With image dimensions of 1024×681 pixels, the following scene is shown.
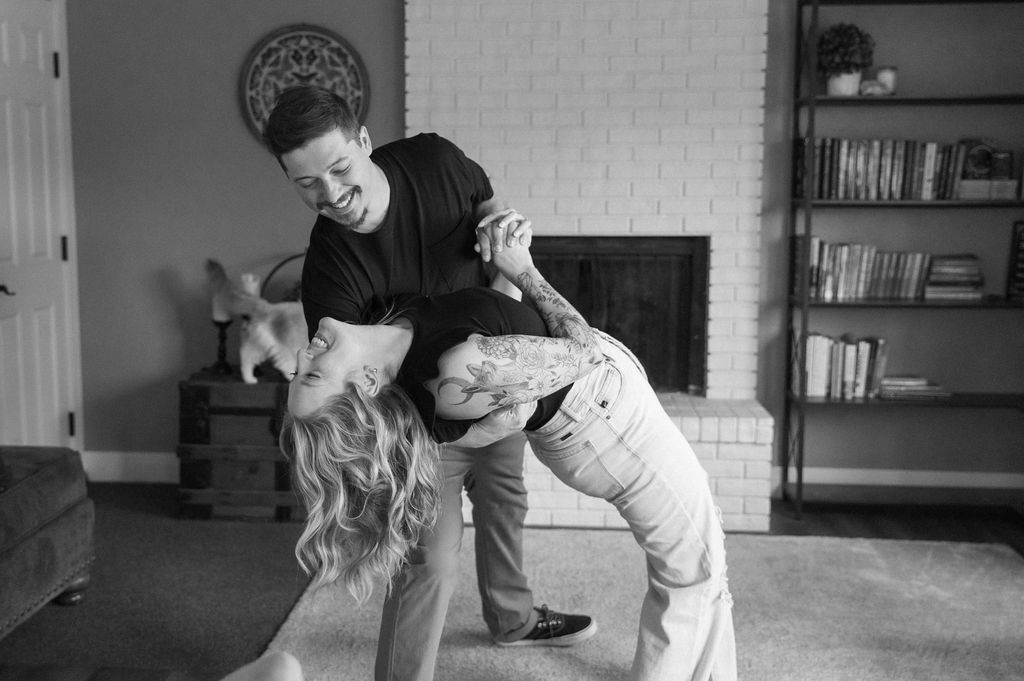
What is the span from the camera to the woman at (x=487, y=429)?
1667 millimetres

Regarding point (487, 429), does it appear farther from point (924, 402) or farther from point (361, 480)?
point (924, 402)

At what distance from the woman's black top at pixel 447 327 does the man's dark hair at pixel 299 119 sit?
0.36 metres

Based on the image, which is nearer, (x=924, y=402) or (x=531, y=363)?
(x=531, y=363)

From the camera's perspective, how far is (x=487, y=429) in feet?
6.27

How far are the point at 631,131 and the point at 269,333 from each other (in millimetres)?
1699

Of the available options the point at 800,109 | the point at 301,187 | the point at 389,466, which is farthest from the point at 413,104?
the point at 389,466

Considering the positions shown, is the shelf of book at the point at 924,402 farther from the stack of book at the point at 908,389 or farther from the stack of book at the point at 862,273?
the stack of book at the point at 862,273

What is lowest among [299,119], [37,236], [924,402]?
[924,402]

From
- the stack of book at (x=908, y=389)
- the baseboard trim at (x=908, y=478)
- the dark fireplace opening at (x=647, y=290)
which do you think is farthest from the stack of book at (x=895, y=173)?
the baseboard trim at (x=908, y=478)

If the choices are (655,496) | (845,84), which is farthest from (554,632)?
(845,84)

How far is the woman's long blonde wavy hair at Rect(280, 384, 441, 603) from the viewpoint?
1666 mm

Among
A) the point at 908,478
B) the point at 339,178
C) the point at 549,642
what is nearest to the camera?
the point at 339,178

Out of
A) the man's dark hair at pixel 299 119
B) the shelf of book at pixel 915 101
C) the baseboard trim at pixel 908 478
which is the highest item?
the shelf of book at pixel 915 101

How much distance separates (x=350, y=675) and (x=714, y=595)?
1092mm
